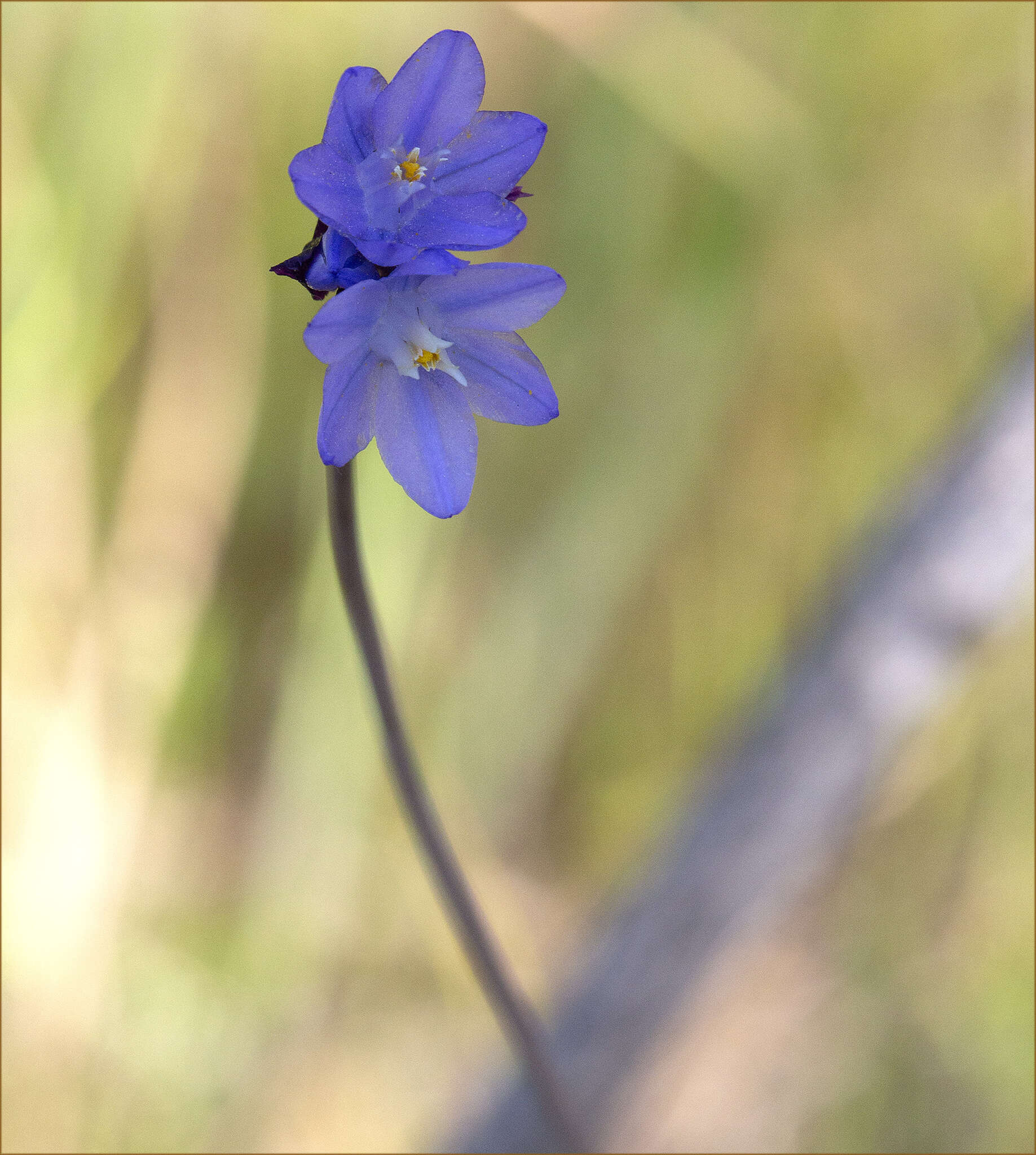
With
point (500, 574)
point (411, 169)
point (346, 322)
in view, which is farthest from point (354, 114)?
point (500, 574)

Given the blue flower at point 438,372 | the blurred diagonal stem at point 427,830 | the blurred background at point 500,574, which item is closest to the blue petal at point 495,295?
the blue flower at point 438,372

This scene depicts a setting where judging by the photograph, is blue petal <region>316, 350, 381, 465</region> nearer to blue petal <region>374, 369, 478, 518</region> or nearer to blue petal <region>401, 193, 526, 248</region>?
blue petal <region>374, 369, 478, 518</region>

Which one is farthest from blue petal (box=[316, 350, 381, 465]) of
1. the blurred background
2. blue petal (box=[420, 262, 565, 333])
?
the blurred background

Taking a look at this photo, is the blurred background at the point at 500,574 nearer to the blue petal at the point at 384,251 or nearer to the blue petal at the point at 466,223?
the blue petal at the point at 466,223

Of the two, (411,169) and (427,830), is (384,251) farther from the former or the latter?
(427,830)

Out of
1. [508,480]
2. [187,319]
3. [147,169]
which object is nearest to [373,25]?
[147,169]

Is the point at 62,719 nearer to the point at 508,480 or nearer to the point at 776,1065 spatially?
the point at 508,480
